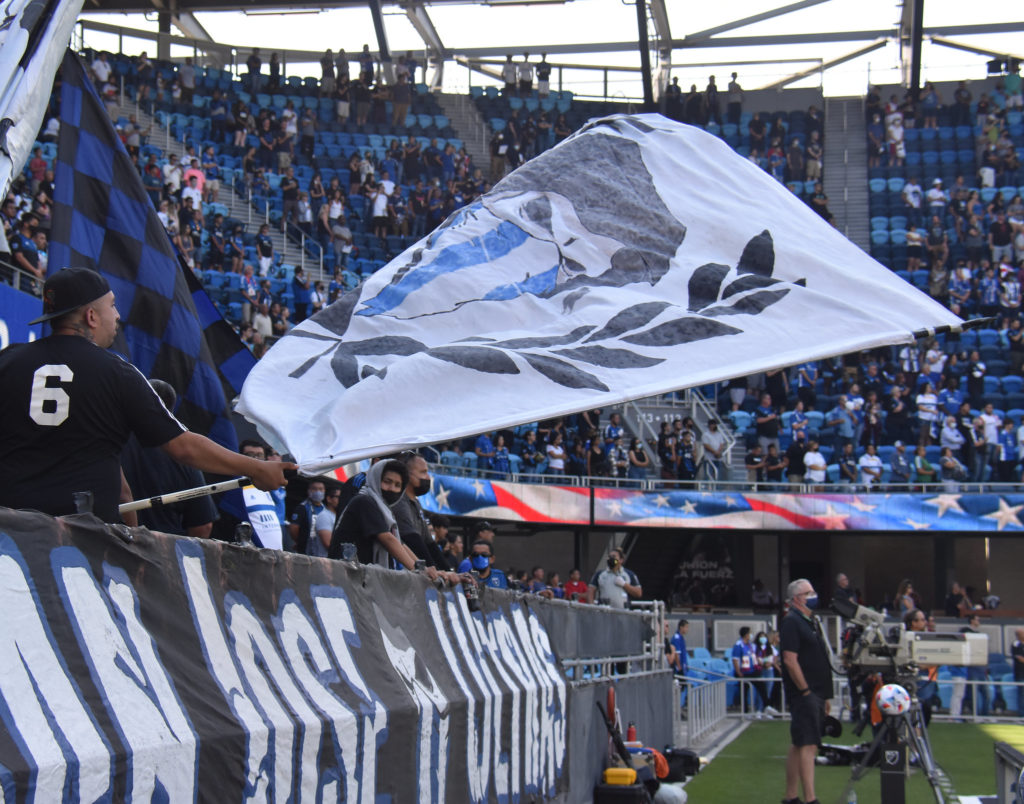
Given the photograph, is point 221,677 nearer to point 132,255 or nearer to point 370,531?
point 370,531

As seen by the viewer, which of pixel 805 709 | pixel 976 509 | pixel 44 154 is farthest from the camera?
pixel 976 509

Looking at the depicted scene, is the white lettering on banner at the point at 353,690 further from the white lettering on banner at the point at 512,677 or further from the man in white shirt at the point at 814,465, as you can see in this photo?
the man in white shirt at the point at 814,465

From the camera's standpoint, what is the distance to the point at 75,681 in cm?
296

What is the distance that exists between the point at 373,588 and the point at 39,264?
8753mm

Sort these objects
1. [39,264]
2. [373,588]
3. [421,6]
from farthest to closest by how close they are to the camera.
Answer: [421,6]
[39,264]
[373,588]

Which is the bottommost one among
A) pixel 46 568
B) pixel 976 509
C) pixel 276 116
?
pixel 976 509

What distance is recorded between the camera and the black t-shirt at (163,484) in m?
5.30

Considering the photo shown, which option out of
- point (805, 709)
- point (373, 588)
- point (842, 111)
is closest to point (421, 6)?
point (842, 111)

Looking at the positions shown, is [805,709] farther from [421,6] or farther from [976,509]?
[421,6]

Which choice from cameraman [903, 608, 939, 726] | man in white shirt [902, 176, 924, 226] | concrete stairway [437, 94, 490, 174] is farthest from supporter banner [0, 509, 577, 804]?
concrete stairway [437, 94, 490, 174]

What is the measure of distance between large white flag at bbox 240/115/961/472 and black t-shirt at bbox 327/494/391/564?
792 millimetres

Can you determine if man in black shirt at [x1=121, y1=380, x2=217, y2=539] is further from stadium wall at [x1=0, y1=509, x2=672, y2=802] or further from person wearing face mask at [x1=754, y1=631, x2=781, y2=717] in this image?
person wearing face mask at [x1=754, y1=631, x2=781, y2=717]

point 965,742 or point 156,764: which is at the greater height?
point 156,764

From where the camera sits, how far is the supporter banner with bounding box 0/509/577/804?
286cm
